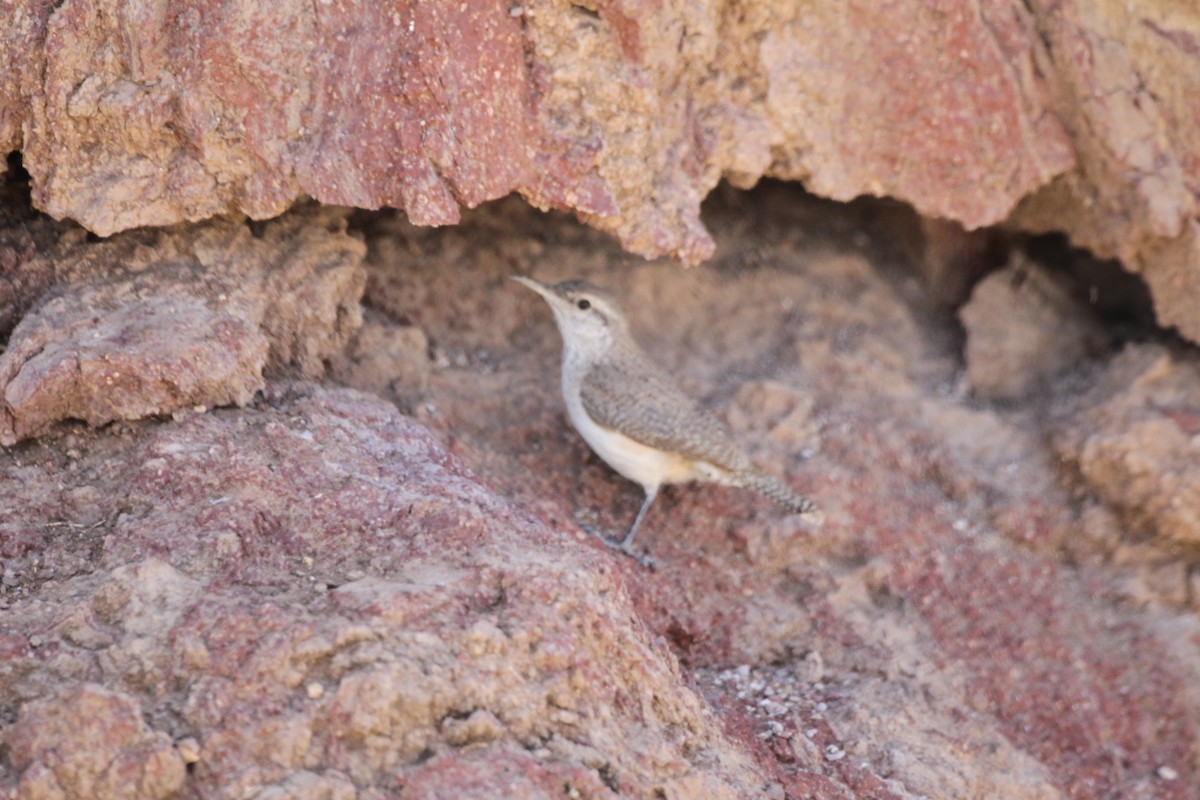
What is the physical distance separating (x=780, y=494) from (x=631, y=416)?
0.82m

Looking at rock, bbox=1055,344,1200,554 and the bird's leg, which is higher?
rock, bbox=1055,344,1200,554

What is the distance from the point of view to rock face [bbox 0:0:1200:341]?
467 centimetres

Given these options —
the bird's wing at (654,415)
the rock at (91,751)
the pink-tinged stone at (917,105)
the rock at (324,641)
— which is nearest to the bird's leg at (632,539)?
the bird's wing at (654,415)

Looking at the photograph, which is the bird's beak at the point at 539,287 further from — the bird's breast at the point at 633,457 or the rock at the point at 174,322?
the rock at the point at 174,322

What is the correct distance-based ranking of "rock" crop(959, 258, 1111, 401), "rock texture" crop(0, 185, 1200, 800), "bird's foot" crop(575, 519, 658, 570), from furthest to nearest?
"rock" crop(959, 258, 1111, 401), "bird's foot" crop(575, 519, 658, 570), "rock texture" crop(0, 185, 1200, 800)

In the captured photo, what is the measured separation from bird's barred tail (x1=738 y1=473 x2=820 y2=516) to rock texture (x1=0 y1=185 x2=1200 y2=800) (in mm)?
111

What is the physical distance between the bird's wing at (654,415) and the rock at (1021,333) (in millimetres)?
1880

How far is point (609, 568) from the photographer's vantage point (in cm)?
439

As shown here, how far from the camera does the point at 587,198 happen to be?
5191 mm

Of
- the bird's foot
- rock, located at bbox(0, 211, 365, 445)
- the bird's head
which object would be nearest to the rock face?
rock, located at bbox(0, 211, 365, 445)

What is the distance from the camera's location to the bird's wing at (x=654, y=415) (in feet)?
19.2

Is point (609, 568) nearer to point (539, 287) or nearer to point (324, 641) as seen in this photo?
point (324, 641)

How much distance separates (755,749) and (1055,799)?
56.3 inches

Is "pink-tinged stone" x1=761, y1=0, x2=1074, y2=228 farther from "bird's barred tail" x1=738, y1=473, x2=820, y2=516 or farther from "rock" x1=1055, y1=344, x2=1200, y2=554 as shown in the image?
"bird's barred tail" x1=738, y1=473, x2=820, y2=516
